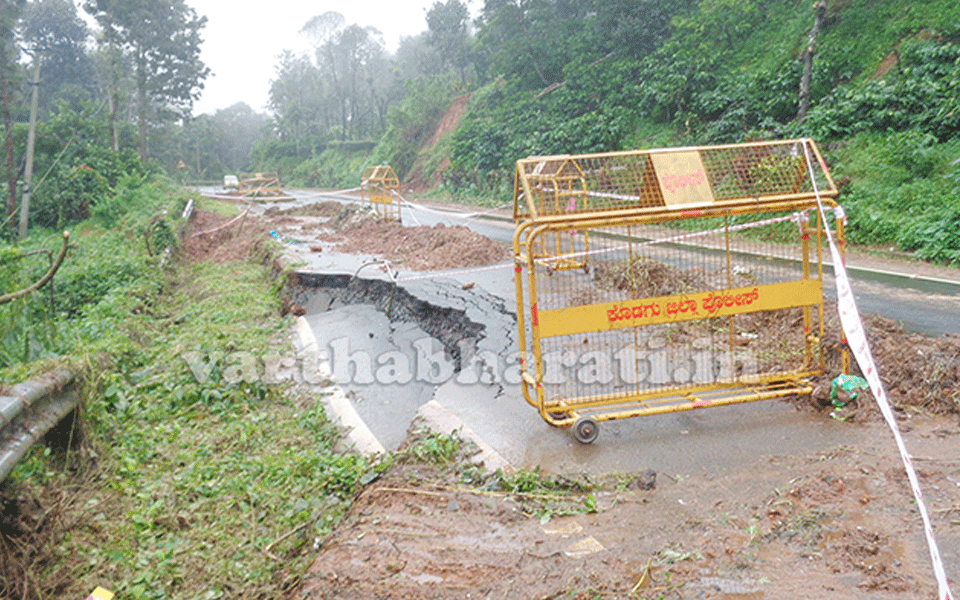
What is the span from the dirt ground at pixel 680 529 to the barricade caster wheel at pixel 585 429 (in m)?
0.56

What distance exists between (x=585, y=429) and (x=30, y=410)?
139 inches

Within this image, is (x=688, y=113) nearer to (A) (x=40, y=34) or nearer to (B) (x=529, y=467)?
(B) (x=529, y=467)

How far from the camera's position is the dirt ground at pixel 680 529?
9.08 feet

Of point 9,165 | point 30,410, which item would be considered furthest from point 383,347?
point 9,165

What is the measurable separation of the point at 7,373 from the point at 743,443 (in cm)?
499

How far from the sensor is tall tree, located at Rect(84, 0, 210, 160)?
39219 mm

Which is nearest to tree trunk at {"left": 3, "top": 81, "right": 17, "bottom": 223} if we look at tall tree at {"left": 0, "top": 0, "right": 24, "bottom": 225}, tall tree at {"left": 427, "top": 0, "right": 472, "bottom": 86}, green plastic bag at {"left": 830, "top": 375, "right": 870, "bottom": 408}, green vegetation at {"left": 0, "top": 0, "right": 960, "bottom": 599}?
tall tree at {"left": 0, "top": 0, "right": 24, "bottom": 225}

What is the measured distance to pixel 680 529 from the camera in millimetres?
3299

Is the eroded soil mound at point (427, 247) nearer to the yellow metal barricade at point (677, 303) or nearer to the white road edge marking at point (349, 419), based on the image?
the white road edge marking at point (349, 419)

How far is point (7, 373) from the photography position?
12.7 feet

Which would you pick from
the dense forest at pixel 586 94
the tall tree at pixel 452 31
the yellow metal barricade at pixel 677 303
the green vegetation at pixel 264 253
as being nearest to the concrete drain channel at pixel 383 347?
the green vegetation at pixel 264 253

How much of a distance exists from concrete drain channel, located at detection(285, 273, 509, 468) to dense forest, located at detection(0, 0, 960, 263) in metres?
4.45

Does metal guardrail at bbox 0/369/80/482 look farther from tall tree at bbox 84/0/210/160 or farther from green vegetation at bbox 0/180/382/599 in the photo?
tall tree at bbox 84/0/210/160

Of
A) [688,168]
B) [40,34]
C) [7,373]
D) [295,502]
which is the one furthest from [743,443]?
[40,34]
